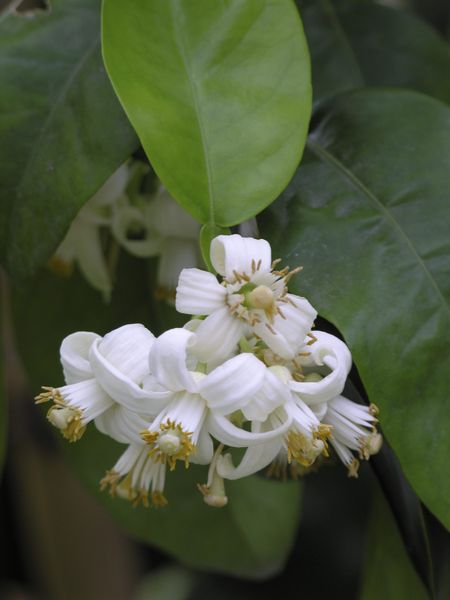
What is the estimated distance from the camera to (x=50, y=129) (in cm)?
65

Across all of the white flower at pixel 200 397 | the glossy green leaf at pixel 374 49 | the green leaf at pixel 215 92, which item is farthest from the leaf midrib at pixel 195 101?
the glossy green leaf at pixel 374 49

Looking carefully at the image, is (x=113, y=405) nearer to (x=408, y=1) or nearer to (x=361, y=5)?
(x=361, y=5)

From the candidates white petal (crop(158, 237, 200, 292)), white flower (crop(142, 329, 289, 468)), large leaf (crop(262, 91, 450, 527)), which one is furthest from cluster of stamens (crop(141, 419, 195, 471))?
white petal (crop(158, 237, 200, 292))

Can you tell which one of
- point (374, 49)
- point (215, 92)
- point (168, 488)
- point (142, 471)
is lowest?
point (168, 488)

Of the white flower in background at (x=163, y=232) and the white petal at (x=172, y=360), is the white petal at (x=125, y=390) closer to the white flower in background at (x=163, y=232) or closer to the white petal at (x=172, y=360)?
the white petal at (x=172, y=360)

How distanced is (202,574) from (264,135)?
827mm

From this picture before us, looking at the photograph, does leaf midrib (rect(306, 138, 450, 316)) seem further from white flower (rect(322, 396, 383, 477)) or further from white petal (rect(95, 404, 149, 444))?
white petal (rect(95, 404, 149, 444))

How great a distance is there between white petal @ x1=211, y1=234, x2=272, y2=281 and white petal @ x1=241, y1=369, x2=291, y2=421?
55mm

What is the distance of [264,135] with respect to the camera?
547 mm

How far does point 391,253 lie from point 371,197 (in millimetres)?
52

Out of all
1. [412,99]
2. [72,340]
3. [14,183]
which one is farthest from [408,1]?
[72,340]

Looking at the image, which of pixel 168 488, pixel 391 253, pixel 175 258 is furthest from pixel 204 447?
pixel 168 488

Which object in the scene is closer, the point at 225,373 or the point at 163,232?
the point at 225,373

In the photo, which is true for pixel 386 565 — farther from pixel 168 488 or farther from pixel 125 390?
pixel 125 390
